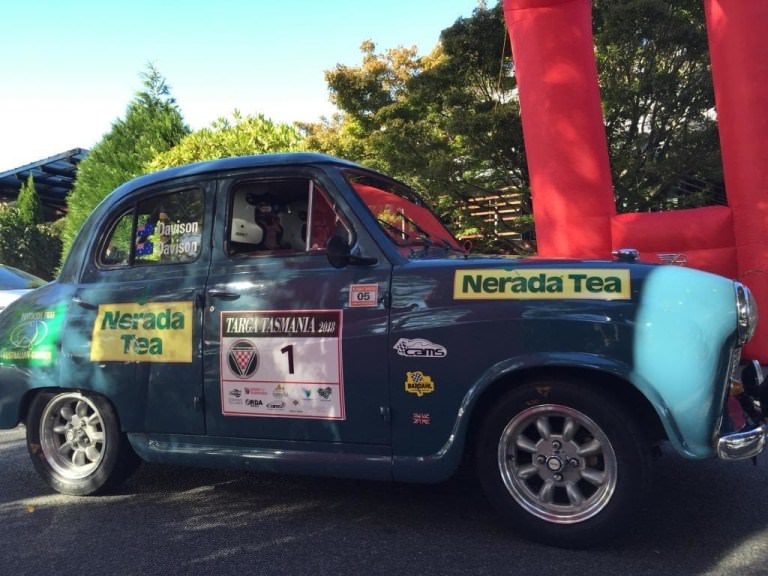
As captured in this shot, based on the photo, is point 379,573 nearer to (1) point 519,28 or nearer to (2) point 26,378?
(2) point 26,378

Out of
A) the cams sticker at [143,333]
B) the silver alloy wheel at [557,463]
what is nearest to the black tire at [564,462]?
the silver alloy wheel at [557,463]

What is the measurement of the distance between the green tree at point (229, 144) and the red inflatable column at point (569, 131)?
6.76 metres

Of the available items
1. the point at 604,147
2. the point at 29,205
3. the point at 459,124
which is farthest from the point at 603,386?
the point at 29,205

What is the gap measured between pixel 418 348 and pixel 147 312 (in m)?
1.76

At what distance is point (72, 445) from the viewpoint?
4332mm

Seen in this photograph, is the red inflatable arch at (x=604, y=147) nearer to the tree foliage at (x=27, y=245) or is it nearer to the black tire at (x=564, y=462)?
the black tire at (x=564, y=462)

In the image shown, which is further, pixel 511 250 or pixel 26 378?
pixel 511 250

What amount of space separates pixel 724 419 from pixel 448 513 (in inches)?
61.3

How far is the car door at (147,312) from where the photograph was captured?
12.6 feet

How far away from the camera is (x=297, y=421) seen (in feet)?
11.7

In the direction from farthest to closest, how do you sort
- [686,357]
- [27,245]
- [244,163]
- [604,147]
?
[27,245]
[604,147]
[244,163]
[686,357]

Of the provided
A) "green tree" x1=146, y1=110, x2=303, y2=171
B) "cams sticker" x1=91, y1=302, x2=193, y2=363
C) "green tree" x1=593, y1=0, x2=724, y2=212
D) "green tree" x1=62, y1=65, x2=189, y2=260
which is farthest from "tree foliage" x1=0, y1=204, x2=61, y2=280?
"cams sticker" x1=91, y1=302, x2=193, y2=363

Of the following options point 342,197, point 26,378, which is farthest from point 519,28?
point 26,378

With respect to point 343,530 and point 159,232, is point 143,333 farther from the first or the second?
point 343,530
